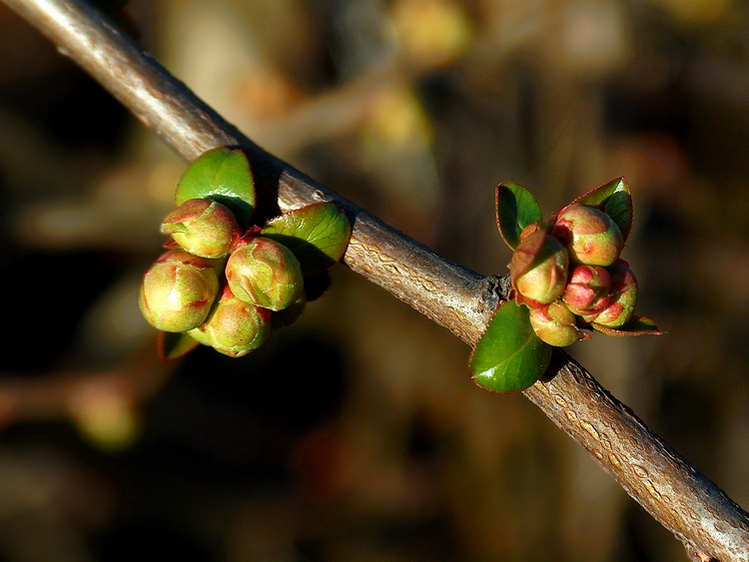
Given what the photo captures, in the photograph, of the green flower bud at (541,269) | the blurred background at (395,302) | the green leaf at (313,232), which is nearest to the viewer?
the green flower bud at (541,269)

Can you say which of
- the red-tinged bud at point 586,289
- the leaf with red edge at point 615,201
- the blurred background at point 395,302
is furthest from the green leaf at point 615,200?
the blurred background at point 395,302

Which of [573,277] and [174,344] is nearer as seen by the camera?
[573,277]

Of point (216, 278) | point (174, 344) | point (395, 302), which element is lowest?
point (395, 302)

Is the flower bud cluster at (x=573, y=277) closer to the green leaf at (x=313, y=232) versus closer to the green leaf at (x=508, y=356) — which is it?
the green leaf at (x=508, y=356)

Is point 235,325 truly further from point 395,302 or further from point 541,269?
point 395,302

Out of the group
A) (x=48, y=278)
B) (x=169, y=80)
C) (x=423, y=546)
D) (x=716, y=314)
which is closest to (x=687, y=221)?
(x=716, y=314)

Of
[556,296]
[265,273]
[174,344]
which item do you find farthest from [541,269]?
[174,344]
